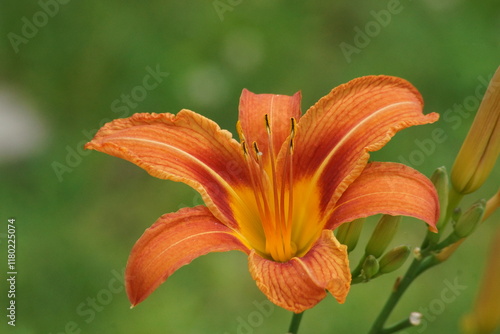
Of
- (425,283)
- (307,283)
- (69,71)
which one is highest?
(69,71)

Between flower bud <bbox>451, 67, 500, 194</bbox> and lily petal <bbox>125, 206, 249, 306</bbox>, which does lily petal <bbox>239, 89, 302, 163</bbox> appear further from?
flower bud <bbox>451, 67, 500, 194</bbox>

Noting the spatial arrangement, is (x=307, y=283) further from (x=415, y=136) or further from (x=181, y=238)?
(x=415, y=136)

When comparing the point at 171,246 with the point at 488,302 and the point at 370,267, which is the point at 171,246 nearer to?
the point at 370,267

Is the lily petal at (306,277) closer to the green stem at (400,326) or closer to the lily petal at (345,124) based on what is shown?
the lily petal at (345,124)

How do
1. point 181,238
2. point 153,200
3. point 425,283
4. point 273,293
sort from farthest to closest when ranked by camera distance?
1. point 153,200
2. point 425,283
3. point 181,238
4. point 273,293

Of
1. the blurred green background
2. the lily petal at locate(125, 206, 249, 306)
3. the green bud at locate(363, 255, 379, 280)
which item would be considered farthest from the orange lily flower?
the blurred green background

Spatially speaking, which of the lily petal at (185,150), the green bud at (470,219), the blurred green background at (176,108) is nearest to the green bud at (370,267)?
the green bud at (470,219)

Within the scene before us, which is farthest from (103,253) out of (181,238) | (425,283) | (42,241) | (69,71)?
(181,238)
